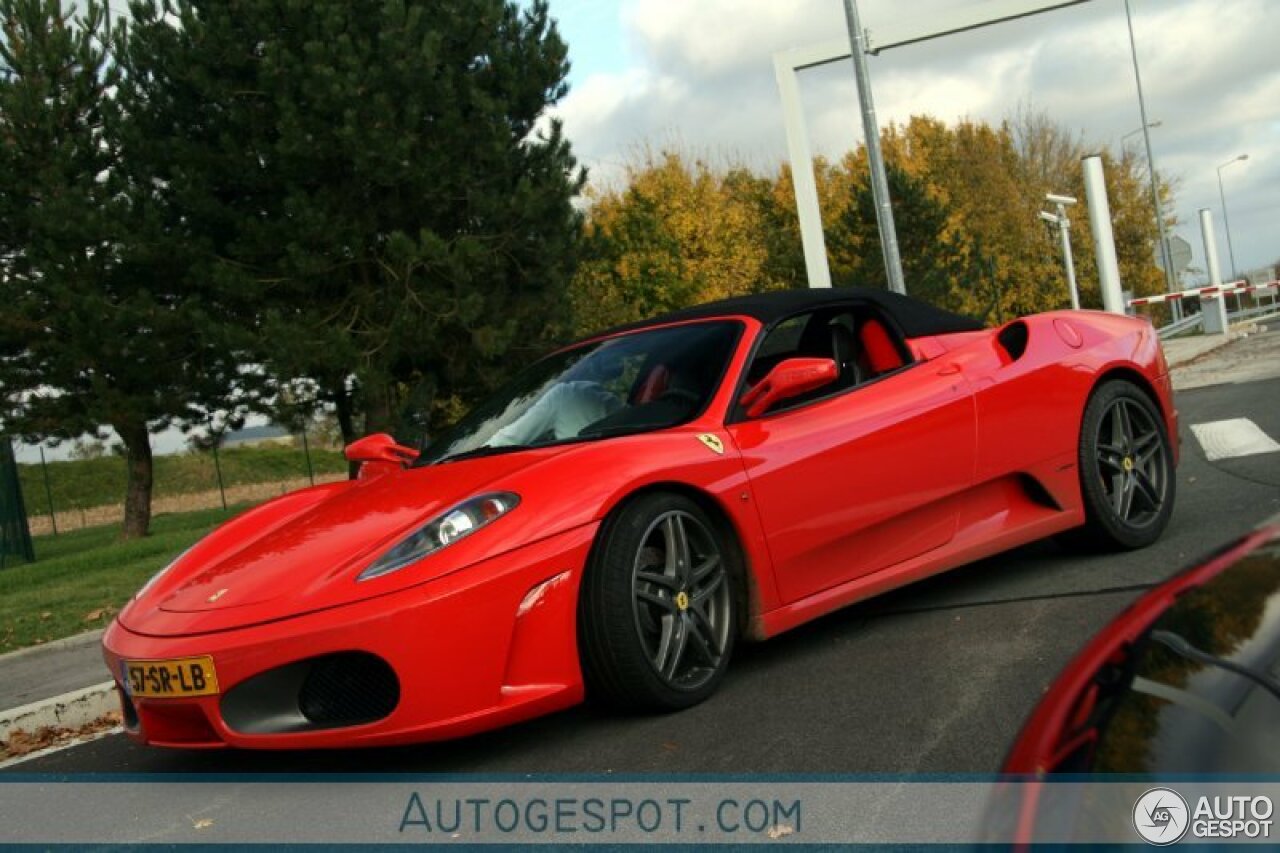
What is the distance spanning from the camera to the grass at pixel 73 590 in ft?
25.7

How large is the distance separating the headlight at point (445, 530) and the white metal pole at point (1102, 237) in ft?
71.4

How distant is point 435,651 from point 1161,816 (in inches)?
92.5

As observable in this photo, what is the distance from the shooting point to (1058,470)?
4949mm

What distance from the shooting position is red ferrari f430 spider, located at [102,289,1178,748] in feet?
10.9

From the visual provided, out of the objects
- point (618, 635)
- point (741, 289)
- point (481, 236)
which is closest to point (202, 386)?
point (481, 236)

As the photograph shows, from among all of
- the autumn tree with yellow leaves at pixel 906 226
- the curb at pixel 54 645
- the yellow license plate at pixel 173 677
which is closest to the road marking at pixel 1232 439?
the yellow license plate at pixel 173 677

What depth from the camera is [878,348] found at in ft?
16.1

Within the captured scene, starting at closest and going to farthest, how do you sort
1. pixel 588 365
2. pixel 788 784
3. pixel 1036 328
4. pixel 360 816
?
pixel 788 784 < pixel 360 816 < pixel 588 365 < pixel 1036 328

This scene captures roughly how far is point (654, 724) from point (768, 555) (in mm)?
676

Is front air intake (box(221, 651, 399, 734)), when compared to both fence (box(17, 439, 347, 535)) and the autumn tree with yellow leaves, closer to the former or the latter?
the autumn tree with yellow leaves

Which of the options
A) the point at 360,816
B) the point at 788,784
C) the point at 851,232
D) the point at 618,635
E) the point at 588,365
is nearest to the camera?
the point at 788,784

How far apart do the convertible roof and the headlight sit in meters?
1.43

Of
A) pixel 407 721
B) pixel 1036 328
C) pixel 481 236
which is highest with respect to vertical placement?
pixel 481 236

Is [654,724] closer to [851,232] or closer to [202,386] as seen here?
[202,386]
